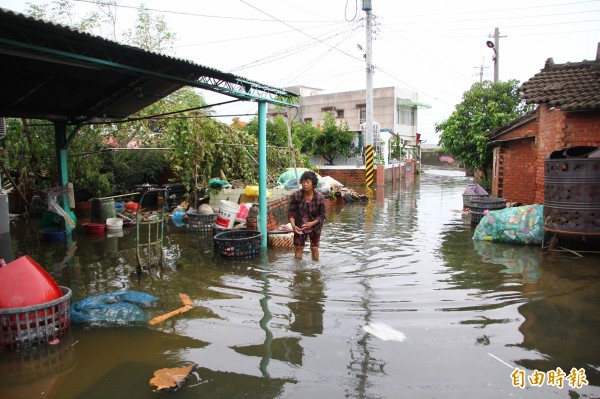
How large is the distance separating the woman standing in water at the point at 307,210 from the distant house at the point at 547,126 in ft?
16.3

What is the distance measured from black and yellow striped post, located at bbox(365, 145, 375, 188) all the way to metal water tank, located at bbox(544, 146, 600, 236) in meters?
14.3

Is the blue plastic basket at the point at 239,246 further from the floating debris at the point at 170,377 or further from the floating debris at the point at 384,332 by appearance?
the floating debris at the point at 170,377

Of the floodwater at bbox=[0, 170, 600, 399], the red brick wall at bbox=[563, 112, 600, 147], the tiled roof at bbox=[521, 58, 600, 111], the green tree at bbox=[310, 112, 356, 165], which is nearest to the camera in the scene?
the floodwater at bbox=[0, 170, 600, 399]

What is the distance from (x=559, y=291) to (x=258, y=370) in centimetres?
429

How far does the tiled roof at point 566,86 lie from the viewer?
8.16 metres

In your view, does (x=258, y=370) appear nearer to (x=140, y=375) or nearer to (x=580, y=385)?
(x=140, y=375)

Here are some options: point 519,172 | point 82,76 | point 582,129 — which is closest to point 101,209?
point 82,76

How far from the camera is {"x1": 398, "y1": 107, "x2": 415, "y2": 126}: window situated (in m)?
43.0

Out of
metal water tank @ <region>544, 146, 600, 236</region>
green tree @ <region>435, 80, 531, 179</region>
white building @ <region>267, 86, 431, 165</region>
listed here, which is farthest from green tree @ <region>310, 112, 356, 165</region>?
metal water tank @ <region>544, 146, 600, 236</region>

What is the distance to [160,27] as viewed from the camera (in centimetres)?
2055

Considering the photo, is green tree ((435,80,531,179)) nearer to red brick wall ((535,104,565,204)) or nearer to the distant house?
the distant house

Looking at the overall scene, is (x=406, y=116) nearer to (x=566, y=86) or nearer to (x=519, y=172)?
(x=519, y=172)

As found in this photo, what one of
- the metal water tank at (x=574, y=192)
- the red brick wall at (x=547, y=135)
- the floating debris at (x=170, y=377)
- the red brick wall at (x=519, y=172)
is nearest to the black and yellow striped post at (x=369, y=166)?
the red brick wall at (x=519, y=172)

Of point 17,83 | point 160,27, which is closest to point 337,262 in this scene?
point 17,83
